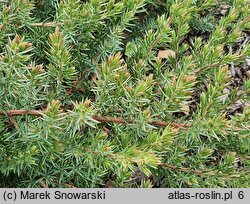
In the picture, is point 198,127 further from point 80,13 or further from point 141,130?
point 80,13

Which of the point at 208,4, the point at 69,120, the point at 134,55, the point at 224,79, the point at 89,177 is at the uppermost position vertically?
A: the point at 208,4

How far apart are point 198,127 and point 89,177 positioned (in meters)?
→ 0.54

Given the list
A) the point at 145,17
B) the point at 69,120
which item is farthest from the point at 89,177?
A: the point at 145,17

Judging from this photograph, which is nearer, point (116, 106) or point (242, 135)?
point (116, 106)

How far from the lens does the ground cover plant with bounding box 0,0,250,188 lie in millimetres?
1406

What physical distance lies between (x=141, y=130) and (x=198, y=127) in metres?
0.22

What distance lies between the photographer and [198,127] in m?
1.56

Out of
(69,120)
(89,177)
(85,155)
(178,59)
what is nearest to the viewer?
(69,120)

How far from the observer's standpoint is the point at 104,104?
4.97ft

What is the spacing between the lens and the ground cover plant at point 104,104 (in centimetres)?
141

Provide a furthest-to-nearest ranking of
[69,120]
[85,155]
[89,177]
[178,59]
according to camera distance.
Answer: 1. [178,59]
2. [89,177]
3. [85,155]
4. [69,120]

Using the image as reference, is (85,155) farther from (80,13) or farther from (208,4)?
(208,4)

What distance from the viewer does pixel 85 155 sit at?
1506mm

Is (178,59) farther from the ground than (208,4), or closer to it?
closer to it
